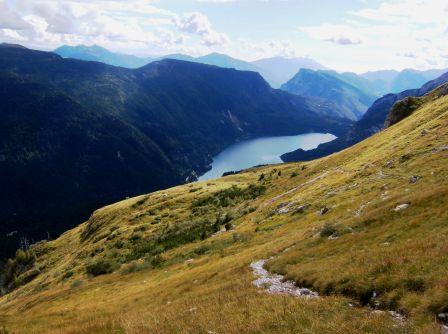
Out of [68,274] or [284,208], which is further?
[68,274]

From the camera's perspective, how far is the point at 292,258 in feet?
93.7

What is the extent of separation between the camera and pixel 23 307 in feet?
212

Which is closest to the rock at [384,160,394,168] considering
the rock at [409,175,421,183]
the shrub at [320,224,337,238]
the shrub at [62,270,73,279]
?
the rock at [409,175,421,183]

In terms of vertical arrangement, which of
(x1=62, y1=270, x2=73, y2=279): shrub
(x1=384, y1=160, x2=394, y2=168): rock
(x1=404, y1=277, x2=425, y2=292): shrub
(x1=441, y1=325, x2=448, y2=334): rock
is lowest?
(x1=62, y1=270, x2=73, y2=279): shrub

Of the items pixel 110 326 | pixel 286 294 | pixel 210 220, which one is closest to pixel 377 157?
pixel 210 220

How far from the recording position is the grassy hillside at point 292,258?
53.4ft

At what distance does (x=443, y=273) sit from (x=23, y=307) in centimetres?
6576

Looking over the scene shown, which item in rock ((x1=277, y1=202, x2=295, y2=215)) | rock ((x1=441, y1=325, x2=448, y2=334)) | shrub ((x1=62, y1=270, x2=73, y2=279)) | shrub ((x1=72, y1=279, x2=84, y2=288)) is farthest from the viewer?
shrub ((x1=62, y1=270, x2=73, y2=279))

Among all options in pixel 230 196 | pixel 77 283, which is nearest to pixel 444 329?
pixel 77 283

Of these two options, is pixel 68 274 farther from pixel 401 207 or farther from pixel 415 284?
pixel 415 284

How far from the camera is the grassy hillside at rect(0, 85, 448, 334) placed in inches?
640

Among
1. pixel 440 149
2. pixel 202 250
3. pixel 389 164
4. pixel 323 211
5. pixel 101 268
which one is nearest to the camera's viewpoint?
pixel 323 211

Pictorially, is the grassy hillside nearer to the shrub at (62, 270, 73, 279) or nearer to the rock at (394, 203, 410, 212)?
the shrub at (62, 270, 73, 279)

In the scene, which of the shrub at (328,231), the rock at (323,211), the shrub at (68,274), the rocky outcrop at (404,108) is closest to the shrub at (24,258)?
the shrub at (68,274)
